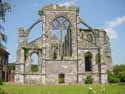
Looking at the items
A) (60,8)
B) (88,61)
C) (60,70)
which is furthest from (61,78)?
(60,8)

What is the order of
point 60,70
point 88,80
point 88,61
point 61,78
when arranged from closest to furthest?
point 88,80 → point 60,70 → point 61,78 → point 88,61

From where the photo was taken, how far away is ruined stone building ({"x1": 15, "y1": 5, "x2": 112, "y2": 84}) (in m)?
50.8

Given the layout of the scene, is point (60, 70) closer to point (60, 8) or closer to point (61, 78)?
point (61, 78)

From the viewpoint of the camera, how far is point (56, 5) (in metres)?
53.8

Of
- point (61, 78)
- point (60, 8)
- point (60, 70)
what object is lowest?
point (61, 78)

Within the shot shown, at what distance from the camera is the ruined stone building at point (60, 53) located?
50.8 meters

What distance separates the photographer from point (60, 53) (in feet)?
172

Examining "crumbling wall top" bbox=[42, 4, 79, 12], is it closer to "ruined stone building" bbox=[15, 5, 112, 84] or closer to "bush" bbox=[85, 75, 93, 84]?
"ruined stone building" bbox=[15, 5, 112, 84]

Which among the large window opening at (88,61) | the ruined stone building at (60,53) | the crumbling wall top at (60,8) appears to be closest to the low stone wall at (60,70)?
the ruined stone building at (60,53)

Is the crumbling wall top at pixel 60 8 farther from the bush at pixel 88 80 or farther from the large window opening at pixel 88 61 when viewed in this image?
the bush at pixel 88 80

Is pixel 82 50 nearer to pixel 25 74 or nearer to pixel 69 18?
pixel 69 18

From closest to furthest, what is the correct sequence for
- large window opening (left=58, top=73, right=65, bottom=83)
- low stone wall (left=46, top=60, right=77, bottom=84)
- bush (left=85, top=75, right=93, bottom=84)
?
bush (left=85, top=75, right=93, bottom=84), low stone wall (left=46, top=60, right=77, bottom=84), large window opening (left=58, top=73, right=65, bottom=83)

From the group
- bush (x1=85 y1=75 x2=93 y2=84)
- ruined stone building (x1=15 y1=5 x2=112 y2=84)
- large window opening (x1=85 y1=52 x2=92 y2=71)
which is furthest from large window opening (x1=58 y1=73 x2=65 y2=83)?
large window opening (x1=85 y1=52 x2=92 y2=71)

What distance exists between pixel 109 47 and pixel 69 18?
52.7 ft
